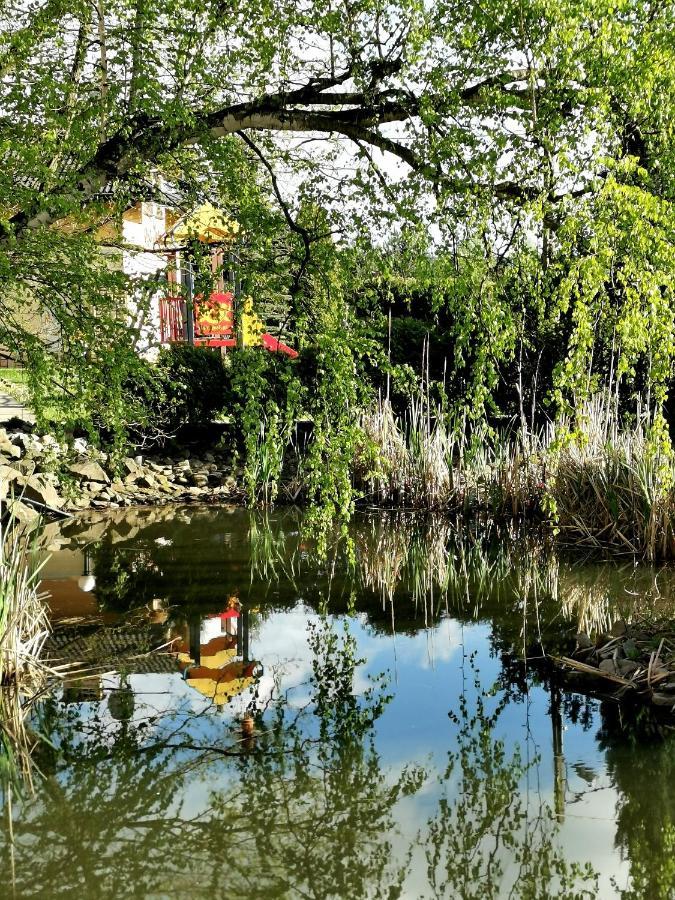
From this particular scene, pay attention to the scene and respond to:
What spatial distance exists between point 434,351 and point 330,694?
9.99 m

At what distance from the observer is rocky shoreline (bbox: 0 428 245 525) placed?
11.3m

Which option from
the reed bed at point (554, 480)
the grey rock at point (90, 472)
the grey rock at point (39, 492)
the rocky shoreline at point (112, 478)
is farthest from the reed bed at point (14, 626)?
the grey rock at point (90, 472)

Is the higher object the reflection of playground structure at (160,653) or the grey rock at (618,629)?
the grey rock at (618,629)

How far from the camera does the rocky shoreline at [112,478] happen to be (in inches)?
444

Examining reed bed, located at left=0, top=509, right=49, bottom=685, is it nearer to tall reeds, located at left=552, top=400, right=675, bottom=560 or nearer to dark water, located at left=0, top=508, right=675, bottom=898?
dark water, located at left=0, top=508, right=675, bottom=898

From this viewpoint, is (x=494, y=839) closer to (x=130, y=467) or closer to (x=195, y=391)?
(x=130, y=467)

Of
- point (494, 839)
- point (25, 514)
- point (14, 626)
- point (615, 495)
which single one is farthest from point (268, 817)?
point (25, 514)

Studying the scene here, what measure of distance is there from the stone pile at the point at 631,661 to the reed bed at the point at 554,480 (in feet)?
4.07

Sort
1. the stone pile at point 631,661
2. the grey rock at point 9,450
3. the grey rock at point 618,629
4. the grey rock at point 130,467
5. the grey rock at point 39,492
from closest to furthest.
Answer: the stone pile at point 631,661 < the grey rock at point 618,629 < the grey rock at point 39,492 < the grey rock at point 9,450 < the grey rock at point 130,467

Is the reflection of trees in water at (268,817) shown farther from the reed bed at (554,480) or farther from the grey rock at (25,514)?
the grey rock at (25,514)

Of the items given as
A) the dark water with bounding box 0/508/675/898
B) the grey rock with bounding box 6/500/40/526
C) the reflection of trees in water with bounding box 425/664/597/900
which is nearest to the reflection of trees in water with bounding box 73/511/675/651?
the dark water with bounding box 0/508/675/898


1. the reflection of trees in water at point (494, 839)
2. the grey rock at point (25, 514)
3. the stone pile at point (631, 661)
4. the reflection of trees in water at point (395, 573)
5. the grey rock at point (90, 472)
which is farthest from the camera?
the grey rock at point (90, 472)

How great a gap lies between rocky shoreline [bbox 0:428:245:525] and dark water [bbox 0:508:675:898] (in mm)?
3810

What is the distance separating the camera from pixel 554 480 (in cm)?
923
